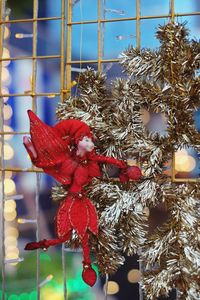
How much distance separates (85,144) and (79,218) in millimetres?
155

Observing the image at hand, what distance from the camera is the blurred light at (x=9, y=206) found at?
1.19 m

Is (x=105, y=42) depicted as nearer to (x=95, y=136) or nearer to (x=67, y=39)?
(x=67, y=39)

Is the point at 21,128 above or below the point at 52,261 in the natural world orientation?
above

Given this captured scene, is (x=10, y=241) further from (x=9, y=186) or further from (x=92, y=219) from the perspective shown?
(x=92, y=219)

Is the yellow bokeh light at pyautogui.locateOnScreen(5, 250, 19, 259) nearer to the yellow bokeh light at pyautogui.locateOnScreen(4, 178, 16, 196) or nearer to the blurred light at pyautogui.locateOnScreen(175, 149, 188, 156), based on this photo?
the yellow bokeh light at pyautogui.locateOnScreen(4, 178, 16, 196)

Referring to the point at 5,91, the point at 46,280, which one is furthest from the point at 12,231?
the point at 5,91

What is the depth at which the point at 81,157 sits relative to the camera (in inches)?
37.5

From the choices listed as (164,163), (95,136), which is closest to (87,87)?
(95,136)

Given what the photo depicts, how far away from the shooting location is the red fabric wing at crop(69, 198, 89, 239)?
95cm

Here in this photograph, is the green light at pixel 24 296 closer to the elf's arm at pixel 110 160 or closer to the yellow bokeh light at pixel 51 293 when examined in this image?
the yellow bokeh light at pixel 51 293

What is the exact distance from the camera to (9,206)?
119 cm

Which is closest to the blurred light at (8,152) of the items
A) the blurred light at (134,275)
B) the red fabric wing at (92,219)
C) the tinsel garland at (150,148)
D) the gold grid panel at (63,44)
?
the gold grid panel at (63,44)

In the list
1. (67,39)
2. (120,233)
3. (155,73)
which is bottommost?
(120,233)

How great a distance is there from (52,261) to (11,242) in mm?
120
